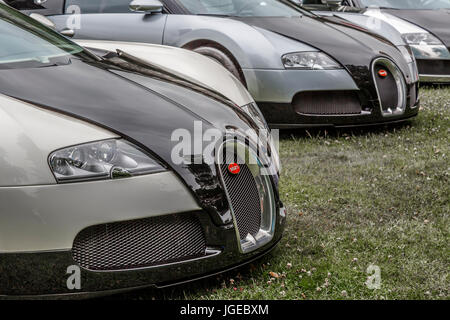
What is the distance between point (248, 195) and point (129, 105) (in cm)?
63

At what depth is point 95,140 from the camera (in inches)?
99.1

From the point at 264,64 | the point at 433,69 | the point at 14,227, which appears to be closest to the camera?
the point at 14,227

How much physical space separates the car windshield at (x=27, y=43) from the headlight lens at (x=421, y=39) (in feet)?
17.6

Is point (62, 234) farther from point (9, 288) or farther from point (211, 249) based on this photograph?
point (211, 249)

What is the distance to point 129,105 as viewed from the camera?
2758 millimetres

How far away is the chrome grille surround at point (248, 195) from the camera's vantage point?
2.81 metres

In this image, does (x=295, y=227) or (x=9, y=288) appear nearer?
(x=9, y=288)

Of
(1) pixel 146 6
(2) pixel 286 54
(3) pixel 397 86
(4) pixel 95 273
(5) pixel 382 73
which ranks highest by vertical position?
(1) pixel 146 6

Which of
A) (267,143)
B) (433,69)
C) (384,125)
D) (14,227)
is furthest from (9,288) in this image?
(433,69)

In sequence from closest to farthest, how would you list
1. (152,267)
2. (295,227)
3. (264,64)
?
1. (152,267)
2. (295,227)
3. (264,64)

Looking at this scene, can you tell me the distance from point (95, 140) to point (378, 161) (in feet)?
9.53

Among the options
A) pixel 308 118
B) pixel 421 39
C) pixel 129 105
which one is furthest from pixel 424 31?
pixel 129 105

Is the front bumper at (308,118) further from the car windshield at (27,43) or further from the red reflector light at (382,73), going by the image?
the car windshield at (27,43)

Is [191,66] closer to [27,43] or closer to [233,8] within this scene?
[27,43]
